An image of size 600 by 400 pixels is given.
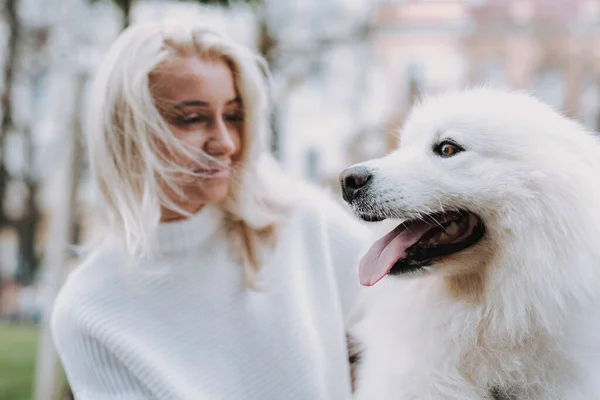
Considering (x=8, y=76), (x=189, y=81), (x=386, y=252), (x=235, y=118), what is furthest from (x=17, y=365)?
(x=386, y=252)

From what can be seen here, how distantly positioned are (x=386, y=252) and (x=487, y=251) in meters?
0.26

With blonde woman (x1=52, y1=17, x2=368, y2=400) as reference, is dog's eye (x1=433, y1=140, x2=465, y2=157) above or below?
above

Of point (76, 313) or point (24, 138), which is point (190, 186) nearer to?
point (76, 313)

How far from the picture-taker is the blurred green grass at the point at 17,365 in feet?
20.5

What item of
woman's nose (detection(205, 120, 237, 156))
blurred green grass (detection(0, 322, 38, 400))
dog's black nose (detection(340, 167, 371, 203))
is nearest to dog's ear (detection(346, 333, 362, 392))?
dog's black nose (detection(340, 167, 371, 203))

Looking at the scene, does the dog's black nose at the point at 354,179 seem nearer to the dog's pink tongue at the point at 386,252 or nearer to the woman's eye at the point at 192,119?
the dog's pink tongue at the point at 386,252

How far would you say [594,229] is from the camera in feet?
5.09

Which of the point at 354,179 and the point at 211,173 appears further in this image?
the point at 211,173

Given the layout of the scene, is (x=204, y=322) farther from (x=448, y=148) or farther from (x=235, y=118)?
(x=448, y=148)

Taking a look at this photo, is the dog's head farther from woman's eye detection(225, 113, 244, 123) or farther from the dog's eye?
woman's eye detection(225, 113, 244, 123)

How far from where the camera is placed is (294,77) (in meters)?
8.04

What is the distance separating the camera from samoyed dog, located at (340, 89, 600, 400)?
1537 mm

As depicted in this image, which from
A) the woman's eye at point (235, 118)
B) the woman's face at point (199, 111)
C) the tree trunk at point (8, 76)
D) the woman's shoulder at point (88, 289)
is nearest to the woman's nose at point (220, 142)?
the woman's face at point (199, 111)

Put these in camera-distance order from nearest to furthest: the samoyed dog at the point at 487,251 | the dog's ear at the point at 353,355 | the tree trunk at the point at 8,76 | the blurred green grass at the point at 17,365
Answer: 1. the samoyed dog at the point at 487,251
2. the dog's ear at the point at 353,355
3. the blurred green grass at the point at 17,365
4. the tree trunk at the point at 8,76
